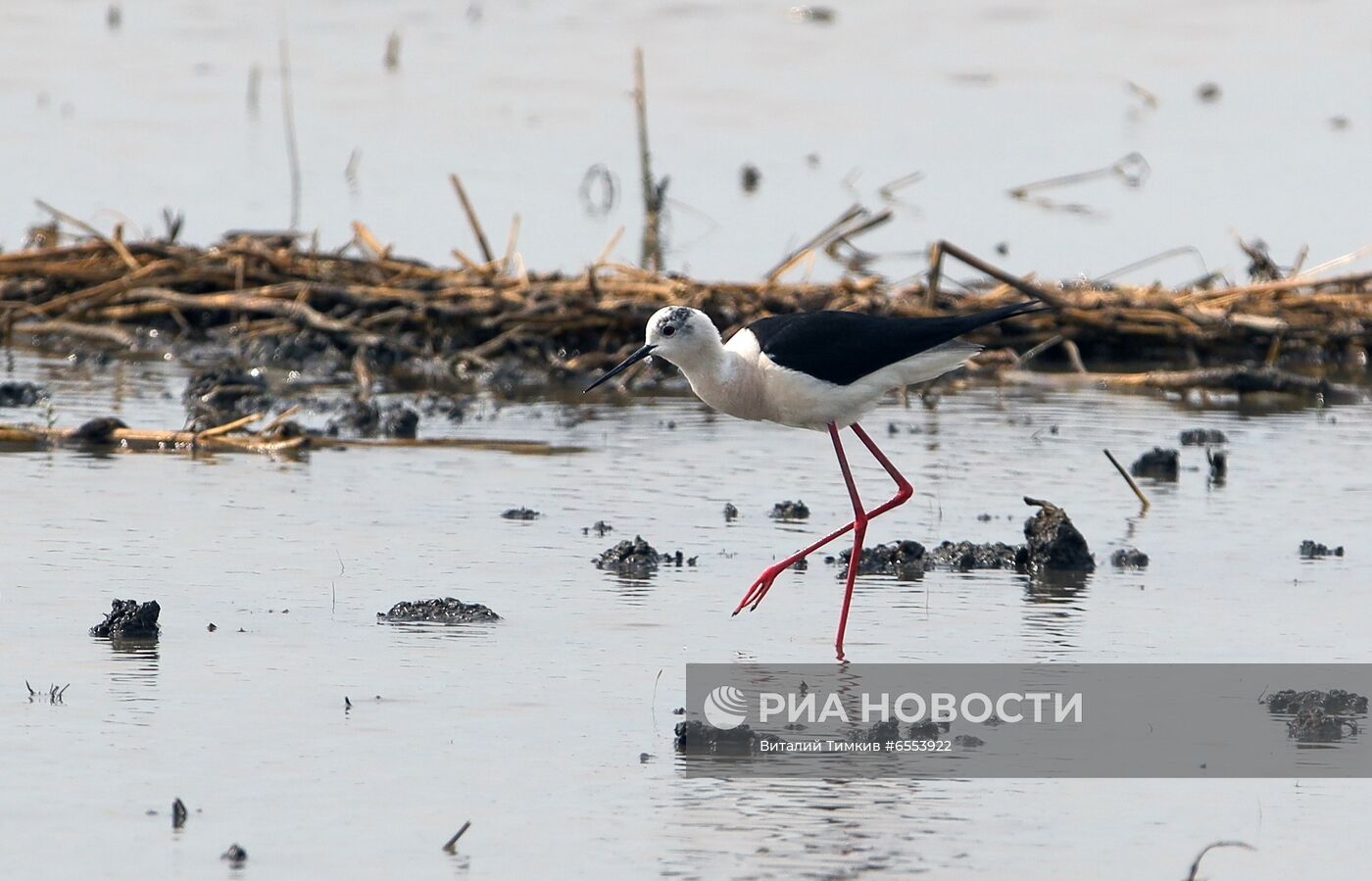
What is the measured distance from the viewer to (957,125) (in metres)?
20.7

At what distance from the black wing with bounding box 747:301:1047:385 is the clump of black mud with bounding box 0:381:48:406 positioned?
429cm

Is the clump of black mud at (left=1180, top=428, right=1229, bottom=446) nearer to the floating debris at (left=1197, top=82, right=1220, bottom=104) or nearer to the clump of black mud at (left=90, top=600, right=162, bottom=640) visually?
the clump of black mud at (left=90, top=600, right=162, bottom=640)

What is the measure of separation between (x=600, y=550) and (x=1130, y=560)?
191 centimetres

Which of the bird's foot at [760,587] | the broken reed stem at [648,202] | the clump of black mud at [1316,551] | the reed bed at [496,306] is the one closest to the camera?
the bird's foot at [760,587]

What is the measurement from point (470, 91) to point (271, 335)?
32.6 ft

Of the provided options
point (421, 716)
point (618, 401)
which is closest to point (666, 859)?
point (421, 716)

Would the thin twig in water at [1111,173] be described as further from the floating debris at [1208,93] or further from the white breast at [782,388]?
the white breast at [782,388]

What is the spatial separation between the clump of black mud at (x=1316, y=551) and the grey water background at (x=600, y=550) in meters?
0.06

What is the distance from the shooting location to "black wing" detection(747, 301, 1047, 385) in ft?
26.1

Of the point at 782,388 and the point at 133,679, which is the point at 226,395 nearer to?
the point at 782,388

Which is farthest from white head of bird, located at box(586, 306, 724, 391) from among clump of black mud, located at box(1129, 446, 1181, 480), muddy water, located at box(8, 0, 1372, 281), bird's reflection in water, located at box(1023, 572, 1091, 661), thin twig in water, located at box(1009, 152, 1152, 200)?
thin twig in water, located at box(1009, 152, 1152, 200)

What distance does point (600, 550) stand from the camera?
330 inches

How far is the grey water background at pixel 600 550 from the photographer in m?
5.37

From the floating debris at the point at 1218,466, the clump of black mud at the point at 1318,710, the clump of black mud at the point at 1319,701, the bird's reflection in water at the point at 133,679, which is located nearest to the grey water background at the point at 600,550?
the bird's reflection in water at the point at 133,679
